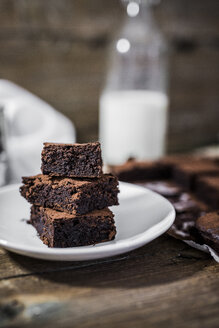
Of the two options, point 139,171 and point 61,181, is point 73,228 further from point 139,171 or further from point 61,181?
point 139,171

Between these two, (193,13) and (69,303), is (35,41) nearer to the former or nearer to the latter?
(193,13)

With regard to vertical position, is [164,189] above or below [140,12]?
below

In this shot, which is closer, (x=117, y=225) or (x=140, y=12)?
(x=117, y=225)

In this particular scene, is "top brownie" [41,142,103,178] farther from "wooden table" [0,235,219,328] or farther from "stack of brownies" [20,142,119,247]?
"wooden table" [0,235,219,328]

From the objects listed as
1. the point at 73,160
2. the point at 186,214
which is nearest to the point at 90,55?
the point at 186,214

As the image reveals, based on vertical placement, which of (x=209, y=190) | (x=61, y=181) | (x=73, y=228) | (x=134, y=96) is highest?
(x=134, y=96)

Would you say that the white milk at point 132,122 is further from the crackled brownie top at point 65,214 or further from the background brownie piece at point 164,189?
the crackled brownie top at point 65,214

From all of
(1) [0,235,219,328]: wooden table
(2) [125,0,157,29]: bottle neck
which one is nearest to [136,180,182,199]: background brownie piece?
(1) [0,235,219,328]: wooden table

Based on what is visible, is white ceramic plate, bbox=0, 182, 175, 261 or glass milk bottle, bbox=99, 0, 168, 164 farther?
glass milk bottle, bbox=99, 0, 168, 164
